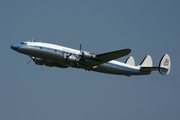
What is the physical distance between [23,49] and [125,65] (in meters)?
12.4

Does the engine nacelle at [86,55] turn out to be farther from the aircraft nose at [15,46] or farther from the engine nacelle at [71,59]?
the aircraft nose at [15,46]

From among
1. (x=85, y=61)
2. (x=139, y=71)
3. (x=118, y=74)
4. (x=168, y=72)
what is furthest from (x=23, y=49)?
(x=168, y=72)

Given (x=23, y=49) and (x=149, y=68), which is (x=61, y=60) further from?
(x=149, y=68)

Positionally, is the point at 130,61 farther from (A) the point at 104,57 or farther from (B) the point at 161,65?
(A) the point at 104,57

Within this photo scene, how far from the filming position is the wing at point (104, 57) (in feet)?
117

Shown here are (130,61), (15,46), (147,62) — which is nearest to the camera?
(15,46)

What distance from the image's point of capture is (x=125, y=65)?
41.3 metres

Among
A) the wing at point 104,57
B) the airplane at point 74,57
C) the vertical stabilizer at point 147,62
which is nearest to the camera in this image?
the airplane at point 74,57

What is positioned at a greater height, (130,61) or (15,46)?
(15,46)

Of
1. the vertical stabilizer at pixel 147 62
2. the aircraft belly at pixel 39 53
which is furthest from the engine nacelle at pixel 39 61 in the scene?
the vertical stabilizer at pixel 147 62

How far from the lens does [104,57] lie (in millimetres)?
36844

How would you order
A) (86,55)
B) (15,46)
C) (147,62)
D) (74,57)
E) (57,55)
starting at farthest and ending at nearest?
(147,62), (74,57), (86,55), (57,55), (15,46)

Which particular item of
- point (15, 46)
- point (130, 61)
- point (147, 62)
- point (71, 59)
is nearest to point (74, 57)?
point (71, 59)

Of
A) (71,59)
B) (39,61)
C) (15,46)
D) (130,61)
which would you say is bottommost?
(71,59)
